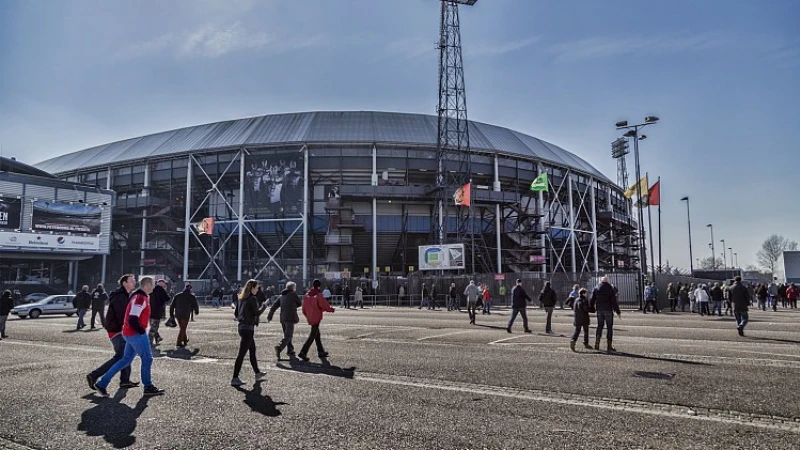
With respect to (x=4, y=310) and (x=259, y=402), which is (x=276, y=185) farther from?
(x=259, y=402)

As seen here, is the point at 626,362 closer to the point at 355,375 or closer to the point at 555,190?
the point at 355,375

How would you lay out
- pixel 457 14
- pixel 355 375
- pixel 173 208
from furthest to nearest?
pixel 173 208 → pixel 457 14 → pixel 355 375

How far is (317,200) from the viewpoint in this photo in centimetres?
5581

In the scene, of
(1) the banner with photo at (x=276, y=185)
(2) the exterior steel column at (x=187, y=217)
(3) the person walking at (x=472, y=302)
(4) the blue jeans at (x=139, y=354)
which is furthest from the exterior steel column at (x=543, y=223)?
(4) the blue jeans at (x=139, y=354)

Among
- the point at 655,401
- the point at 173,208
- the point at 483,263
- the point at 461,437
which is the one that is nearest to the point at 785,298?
the point at 483,263

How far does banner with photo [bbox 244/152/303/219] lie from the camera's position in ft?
170

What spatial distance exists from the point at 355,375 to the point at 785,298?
35892mm

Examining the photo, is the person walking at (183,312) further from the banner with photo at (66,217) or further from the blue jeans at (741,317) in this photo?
the banner with photo at (66,217)

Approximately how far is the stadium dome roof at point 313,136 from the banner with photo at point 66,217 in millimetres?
8679

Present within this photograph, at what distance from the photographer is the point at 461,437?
17.5 feet

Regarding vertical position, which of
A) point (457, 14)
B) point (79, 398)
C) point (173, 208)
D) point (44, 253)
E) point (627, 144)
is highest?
point (457, 14)

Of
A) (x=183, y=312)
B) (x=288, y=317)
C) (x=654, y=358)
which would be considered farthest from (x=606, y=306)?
(x=183, y=312)

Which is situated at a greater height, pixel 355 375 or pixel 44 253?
pixel 44 253

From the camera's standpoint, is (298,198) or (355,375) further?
(298,198)
